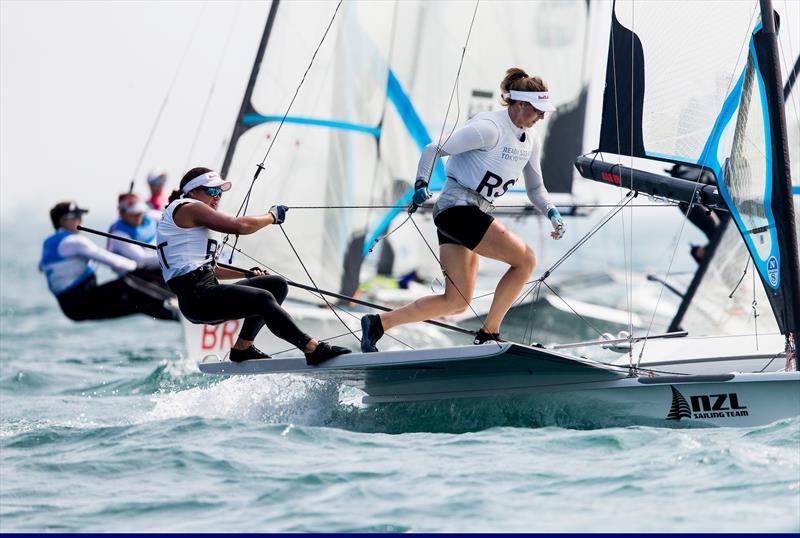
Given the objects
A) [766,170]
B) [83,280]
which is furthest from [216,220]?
[83,280]

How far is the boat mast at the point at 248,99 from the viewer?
36.7 feet

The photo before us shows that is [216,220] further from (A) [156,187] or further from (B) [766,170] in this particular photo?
(A) [156,187]

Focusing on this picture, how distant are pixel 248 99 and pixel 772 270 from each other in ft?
20.4

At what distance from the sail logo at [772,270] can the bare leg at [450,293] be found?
4.70 ft

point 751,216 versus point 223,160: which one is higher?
point 223,160

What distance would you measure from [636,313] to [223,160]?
8.10 m

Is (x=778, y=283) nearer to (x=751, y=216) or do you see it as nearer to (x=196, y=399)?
(x=751, y=216)

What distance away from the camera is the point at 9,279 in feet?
119

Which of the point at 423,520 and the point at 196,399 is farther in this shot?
the point at 196,399

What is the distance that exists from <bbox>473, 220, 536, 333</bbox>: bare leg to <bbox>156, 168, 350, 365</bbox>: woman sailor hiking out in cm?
78

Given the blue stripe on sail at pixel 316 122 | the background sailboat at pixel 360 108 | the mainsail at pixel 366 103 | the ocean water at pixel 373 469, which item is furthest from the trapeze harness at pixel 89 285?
the ocean water at pixel 373 469

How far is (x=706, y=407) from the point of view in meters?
5.74

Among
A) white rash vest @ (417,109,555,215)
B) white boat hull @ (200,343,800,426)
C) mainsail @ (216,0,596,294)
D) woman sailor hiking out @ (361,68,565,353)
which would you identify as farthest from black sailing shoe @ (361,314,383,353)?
mainsail @ (216,0,596,294)

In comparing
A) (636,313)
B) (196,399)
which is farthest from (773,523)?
(636,313)
